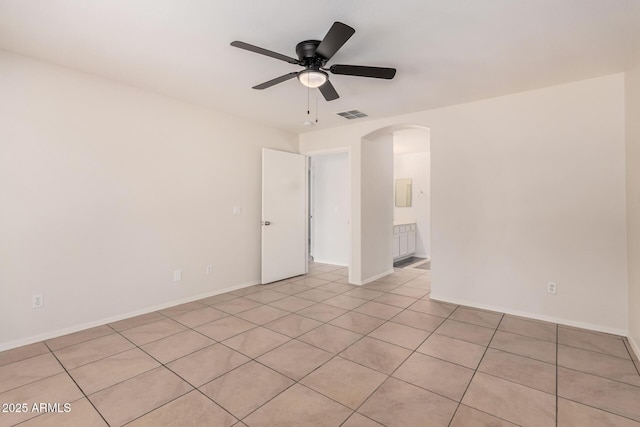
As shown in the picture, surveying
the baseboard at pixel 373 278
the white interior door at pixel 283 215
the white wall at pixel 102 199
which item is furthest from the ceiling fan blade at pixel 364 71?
the baseboard at pixel 373 278

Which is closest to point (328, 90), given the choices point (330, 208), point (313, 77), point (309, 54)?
point (313, 77)

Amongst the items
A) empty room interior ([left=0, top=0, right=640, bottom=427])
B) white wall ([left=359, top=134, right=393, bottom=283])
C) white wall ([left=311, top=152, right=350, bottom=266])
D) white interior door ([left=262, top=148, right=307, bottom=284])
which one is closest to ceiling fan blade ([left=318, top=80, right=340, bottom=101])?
empty room interior ([left=0, top=0, right=640, bottom=427])

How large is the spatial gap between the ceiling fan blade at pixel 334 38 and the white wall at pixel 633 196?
2.57 meters

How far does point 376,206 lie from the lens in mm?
5117

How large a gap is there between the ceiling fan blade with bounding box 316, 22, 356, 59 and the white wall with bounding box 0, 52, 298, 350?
2442 mm

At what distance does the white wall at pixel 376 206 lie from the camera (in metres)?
4.84

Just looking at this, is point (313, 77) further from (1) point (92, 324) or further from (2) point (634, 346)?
(2) point (634, 346)

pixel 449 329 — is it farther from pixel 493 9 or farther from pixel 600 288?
pixel 493 9

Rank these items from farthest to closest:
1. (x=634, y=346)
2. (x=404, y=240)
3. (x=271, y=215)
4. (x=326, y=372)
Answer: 1. (x=404, y=240)
2. (x=271, y=215)
3. (x=634, y=346)
4. (x=326, y=372)

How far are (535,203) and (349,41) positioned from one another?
2.74 meters

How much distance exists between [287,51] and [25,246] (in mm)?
2939

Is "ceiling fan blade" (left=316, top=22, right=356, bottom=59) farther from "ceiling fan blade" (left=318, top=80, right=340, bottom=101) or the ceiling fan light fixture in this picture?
"ceiling fan blade" (left=318, top=80, right=340, bottom=101)

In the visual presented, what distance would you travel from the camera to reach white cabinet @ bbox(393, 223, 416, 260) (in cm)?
657

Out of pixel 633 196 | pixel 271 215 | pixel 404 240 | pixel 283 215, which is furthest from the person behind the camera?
pixel 404 240
